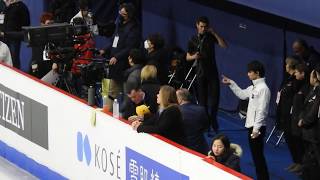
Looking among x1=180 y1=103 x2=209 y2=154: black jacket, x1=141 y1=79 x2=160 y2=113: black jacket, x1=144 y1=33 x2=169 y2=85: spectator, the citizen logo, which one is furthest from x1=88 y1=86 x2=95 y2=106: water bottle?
x1=144 y1=33 x2=169 y2=85: spectator

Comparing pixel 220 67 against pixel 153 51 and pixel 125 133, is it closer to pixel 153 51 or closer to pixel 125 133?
pixel 153 51

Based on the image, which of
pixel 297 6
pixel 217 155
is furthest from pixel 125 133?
pixel 297 6

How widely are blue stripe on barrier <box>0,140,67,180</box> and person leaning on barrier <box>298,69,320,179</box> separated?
2.87 meters

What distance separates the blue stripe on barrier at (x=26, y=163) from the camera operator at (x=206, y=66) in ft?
8.47

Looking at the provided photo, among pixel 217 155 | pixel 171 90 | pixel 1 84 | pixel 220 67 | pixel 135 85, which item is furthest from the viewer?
pixel 220 67

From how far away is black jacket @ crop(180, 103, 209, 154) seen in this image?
28.1ft

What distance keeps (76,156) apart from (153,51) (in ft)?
6.49

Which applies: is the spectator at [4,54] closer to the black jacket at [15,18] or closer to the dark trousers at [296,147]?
the black jacket at [15,18]

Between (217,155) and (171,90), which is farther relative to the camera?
(171,90)

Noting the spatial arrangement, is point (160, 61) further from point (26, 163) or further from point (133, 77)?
point (26, 163)

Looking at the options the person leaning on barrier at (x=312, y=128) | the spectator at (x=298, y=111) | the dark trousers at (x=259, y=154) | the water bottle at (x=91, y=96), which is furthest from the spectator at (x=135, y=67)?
the person leaning on barrier at (x=312, y=128)

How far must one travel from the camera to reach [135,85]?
9.50 m

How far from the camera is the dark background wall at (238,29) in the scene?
11.7m

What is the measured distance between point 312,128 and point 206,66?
309 centimetres
